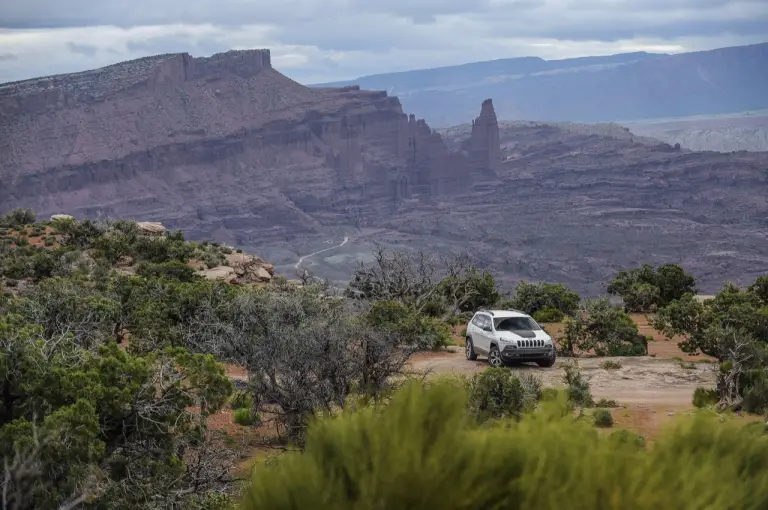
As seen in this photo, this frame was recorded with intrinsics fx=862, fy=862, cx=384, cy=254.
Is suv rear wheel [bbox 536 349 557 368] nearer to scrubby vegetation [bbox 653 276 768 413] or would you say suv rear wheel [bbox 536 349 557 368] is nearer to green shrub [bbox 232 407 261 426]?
scrubby vegetation [bbox 653 276 768 413]

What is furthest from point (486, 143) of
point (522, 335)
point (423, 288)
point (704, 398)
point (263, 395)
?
point (263, 395)

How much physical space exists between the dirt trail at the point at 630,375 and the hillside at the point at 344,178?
73.6 meters

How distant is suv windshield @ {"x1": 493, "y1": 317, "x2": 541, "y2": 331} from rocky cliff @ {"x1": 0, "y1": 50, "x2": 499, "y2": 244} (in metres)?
121

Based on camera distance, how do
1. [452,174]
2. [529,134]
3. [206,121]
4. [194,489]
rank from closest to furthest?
[194,489] < [206,121] < [452,174] < [529,134]

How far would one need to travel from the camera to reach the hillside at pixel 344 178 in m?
124

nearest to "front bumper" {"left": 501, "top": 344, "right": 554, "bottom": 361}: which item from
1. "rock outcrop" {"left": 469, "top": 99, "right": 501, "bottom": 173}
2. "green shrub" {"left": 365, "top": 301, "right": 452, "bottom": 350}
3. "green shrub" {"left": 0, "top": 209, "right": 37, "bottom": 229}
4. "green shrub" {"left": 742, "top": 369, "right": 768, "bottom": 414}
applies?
"green shrub" {"left": 365, "top": 301, "right": 452, "bottom": 350}

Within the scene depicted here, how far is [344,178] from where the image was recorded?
178500 mm

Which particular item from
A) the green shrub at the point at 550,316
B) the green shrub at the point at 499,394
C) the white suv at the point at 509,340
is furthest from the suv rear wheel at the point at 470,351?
the green shrub at the point at 550,316

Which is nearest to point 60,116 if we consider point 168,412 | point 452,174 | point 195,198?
point 195,198

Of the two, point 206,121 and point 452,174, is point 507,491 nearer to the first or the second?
point 206,121

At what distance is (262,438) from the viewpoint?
16.0 metres

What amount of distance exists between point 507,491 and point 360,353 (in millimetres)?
11418

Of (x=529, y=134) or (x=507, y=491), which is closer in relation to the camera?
(x=507, y=491)

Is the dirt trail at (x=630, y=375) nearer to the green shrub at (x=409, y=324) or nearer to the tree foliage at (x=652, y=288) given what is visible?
the green shrub at (x=409, y=324)
